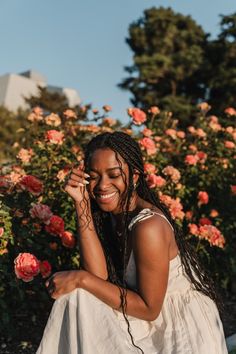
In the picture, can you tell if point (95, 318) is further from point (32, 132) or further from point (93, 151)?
point (32, 132)

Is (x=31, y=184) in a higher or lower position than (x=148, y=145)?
lower

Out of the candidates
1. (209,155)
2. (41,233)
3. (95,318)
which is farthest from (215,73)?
(95,318)

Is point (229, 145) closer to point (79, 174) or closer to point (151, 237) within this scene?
point (79, 174)

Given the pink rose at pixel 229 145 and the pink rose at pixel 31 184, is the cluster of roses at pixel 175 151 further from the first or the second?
the pink rose at pixel 31 184

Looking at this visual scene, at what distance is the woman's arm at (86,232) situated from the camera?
1916mm

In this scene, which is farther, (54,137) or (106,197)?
(54,137)

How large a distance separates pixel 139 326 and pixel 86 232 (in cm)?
42

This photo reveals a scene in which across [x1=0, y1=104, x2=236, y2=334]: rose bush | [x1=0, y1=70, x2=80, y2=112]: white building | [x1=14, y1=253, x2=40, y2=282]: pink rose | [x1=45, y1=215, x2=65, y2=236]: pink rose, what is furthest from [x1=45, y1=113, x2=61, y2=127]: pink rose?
[x1=0, y1=70, x2=80, y2=112]: white building

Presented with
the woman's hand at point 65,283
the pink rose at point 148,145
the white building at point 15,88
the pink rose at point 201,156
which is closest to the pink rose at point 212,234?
the pink rose at point 148,145

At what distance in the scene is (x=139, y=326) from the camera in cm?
178

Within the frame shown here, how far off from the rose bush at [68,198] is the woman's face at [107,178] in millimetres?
510

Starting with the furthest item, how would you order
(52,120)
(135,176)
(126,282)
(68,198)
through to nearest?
(52,120) → (68,198) → (135,176) → (126,282)

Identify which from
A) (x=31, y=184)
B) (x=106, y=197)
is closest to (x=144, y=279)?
(x=106, y=197)

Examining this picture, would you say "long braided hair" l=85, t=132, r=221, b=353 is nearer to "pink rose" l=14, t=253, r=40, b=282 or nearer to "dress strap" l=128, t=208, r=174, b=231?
"dress strap" l=128, t=208, r=174, b=231
